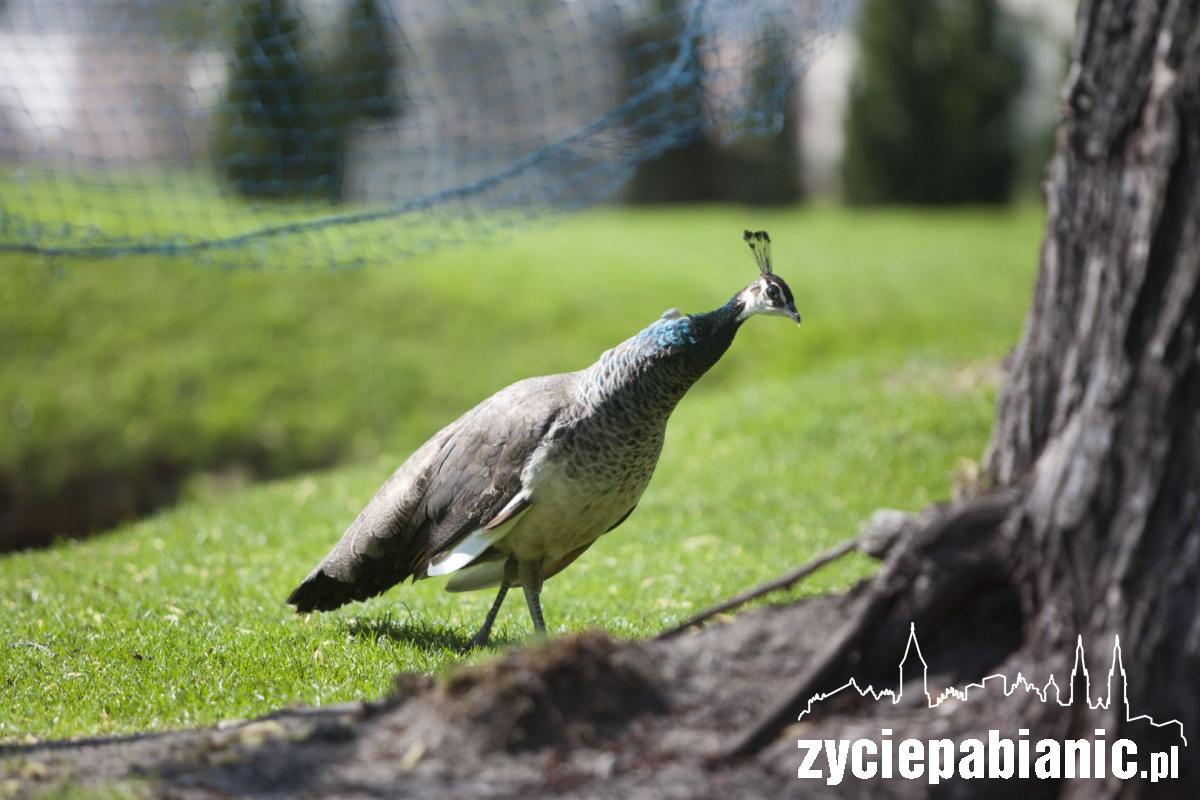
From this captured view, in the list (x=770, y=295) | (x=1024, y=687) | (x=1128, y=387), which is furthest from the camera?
(x=770, y=295)

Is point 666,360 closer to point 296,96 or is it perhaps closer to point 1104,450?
point 1104,450

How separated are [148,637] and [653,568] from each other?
8.88ft

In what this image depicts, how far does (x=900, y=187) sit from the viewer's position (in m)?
24.1

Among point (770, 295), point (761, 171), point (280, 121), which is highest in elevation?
point (280, 121)

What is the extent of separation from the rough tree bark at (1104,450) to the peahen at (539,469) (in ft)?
4.51

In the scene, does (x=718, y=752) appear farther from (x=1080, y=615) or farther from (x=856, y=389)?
(x=856, y=389)

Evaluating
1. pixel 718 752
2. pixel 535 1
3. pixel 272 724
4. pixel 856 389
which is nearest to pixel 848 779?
pixel 718 752

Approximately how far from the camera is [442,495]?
5.11 metres

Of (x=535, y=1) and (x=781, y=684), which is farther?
(x=535, y=1)

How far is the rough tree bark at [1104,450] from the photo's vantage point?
2.99 m

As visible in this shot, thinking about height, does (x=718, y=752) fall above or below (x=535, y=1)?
below

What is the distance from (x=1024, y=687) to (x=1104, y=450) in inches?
23.8

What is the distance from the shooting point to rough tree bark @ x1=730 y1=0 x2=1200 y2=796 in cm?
299

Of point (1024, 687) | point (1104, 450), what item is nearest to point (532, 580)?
point (1024, 687)
